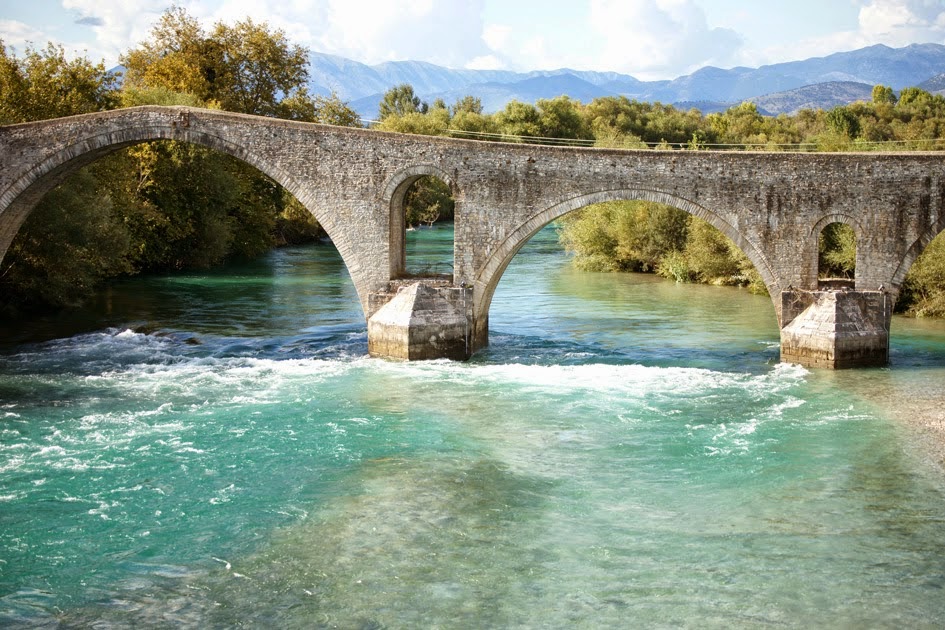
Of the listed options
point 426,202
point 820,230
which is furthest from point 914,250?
point 426,202

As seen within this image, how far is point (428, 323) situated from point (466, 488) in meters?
7.66

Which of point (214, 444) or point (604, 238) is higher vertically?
point (604, 238)

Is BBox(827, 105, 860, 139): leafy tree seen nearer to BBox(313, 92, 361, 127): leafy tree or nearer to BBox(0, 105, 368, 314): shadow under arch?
BBox(313, 92, 361, 127): leafy tree

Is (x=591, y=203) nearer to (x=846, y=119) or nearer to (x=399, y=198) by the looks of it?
(x=399, y=198)

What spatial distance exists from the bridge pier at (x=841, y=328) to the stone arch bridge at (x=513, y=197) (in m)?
0.03

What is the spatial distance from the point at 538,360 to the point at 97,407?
8817 mm

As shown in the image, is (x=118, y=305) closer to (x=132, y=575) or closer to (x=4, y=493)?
(x=4, y=493)

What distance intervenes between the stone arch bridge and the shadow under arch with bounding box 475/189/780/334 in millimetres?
28

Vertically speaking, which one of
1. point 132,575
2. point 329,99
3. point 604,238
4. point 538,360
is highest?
point 329,99

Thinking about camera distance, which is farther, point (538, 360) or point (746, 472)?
point (538, 360)

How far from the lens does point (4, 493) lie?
1266cm

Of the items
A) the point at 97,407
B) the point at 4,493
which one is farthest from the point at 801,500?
the point at 97,407

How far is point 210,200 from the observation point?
37125 mm

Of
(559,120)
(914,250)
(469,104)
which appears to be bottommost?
(914,250)
